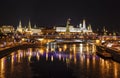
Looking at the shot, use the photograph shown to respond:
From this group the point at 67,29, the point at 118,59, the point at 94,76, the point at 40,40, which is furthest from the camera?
the point at 67,29

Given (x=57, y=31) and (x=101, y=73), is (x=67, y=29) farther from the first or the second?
(x=101, y=73)

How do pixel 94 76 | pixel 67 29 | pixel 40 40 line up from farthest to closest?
pixel 67 29 < pixel 40 40 < pixel 94 76

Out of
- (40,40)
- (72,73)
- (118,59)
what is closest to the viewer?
(72,73)

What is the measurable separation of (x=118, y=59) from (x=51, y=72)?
11.4 meters

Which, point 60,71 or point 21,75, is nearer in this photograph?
point 21,75

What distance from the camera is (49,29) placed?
145 m

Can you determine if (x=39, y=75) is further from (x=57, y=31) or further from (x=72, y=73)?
(x=57, y=31)

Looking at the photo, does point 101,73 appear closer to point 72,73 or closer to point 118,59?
point 72,73

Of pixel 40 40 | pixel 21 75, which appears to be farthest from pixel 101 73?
pixel 40 40

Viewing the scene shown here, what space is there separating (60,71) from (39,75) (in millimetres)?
3552

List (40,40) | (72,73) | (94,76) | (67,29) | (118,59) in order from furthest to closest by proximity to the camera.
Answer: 1. (67,29)
2. (40,40)
3. (118,59)
4. (72,73)
5. (94,76)

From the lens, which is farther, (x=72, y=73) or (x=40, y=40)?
(x=40, y=40)

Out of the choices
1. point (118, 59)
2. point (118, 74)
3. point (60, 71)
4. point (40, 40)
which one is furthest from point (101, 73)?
point (40, 40)

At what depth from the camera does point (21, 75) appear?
28344 mm
